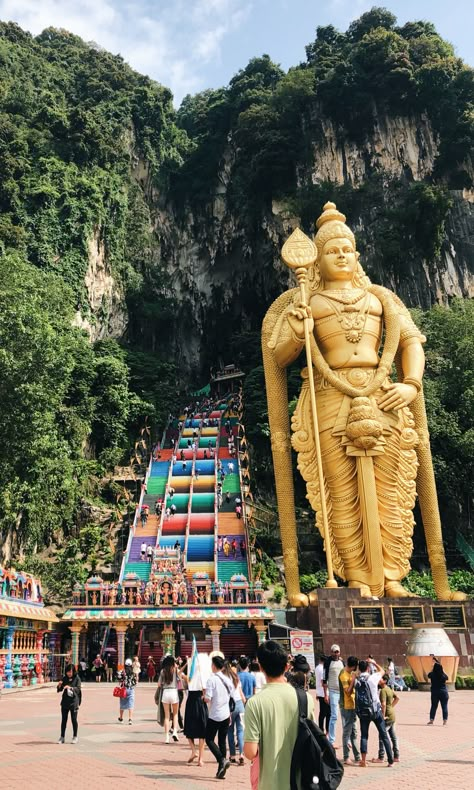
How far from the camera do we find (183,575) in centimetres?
1850

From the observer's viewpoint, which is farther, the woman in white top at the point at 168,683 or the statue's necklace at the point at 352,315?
the statue's necklace at the point at 352,315

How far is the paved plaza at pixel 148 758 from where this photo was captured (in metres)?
4.65

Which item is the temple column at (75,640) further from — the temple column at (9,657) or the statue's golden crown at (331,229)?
the statue's golden crown at (331,229)

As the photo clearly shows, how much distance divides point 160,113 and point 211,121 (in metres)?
3.27

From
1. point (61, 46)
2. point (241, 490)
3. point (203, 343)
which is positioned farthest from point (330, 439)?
point (61, 46)

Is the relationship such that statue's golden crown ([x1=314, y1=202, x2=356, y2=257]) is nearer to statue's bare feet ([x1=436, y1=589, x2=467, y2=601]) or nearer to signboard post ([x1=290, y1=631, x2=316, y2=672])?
statue's bare feet ([x1=436, y1=589, x2=467, y2=601])

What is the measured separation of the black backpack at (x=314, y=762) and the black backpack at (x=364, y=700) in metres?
3.16

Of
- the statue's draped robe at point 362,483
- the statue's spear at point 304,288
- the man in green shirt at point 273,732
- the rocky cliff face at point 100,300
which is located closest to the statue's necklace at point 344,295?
the statue's spear at point 304,288

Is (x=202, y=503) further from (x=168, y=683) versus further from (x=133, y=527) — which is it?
(x=168, y=683)

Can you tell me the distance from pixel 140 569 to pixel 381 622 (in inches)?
394

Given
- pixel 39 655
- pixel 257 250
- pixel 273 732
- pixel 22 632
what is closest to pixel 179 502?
pixel 39 655

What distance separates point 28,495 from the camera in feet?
68.2

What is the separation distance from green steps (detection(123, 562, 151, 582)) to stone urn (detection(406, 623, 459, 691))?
10.9 m

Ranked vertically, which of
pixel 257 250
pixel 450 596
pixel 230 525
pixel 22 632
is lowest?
pixel 22 632
